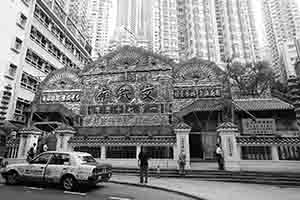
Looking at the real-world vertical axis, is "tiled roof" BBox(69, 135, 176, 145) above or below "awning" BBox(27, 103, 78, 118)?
below

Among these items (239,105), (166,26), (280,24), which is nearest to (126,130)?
(239,105)

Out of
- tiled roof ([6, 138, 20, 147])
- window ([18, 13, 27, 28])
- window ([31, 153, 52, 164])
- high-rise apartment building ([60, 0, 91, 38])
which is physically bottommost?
window ([31, 153, 52, 164])

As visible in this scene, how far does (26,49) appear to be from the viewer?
22.3m

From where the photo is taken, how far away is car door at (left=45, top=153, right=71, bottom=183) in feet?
24.1

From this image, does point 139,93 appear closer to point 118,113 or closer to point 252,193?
point 118,113

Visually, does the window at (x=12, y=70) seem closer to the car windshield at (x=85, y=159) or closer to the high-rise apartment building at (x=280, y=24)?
the car windshield at (x=85, y=159)

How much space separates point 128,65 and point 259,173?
14.3m

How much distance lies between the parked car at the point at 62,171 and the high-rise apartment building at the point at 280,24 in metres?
67.9

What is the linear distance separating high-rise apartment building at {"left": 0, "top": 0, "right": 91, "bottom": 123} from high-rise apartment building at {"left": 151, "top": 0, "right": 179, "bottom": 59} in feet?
123

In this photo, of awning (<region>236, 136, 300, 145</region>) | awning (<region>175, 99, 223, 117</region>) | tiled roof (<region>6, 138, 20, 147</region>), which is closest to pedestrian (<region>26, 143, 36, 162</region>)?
tiled roof (<region>6, 138, 20, 147</region>)

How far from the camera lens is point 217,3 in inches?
2429

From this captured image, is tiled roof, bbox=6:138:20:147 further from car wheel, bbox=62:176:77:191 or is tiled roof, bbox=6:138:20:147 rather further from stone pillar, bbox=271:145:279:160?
stone pillar, bbox=271:145:279:160

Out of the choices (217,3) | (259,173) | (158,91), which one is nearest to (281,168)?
(259,173)

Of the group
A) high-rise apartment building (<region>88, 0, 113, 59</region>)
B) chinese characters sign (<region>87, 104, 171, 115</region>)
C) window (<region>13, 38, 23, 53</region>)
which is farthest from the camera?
high-rise apartment building (<region>88, 0, 113, 59</region>)
